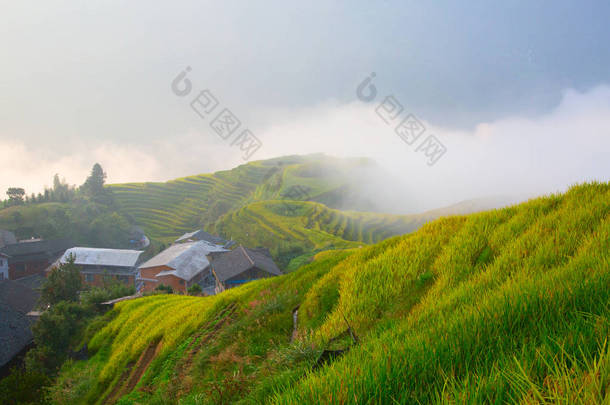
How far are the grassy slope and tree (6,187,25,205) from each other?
15194 centimetres

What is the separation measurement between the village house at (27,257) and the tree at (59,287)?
57.2 metres


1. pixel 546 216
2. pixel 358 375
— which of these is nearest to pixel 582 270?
pixel 358 375

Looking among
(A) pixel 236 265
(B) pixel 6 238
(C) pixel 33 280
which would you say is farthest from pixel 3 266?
(A) pixel 236 265

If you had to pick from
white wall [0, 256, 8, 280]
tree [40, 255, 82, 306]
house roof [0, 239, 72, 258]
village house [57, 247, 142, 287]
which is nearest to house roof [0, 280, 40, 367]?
tree [40, 255, 82, 306]

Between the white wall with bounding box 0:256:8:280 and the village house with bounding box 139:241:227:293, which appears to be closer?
the village house with bounding box 139:241:227:293

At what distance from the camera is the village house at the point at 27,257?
2990 inches

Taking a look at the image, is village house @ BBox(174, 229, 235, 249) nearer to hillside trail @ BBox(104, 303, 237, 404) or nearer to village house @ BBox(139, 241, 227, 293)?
village house @ BBox(139, 241, 227, 293)

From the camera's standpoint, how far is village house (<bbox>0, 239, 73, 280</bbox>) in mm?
75938

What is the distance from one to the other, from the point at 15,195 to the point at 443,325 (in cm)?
16767

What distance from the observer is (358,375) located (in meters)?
2.22

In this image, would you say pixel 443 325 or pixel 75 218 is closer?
pixel 443 325

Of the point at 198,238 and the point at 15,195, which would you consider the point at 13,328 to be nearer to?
the point at 198,238

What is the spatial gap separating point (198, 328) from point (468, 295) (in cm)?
1214

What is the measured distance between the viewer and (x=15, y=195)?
403 ft
